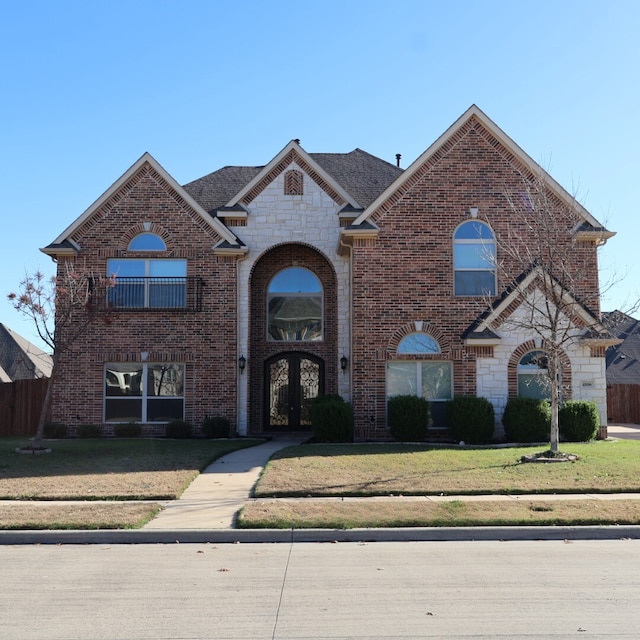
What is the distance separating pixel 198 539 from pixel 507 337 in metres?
11.8

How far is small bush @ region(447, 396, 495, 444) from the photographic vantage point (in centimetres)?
1758

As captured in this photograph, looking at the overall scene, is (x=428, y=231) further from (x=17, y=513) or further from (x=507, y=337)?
(x=17, y=513)

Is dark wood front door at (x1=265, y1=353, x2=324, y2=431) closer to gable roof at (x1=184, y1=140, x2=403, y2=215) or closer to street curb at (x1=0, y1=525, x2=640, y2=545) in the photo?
gable roof at (x1=184, y1=140, x2=403, y2=215)

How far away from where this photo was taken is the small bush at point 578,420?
17.3m

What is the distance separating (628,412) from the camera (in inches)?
1184

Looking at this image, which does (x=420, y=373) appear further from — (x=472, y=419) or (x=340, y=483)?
(x=340, y=483)

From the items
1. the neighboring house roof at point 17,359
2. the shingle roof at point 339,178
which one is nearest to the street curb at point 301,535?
the shingle roof at point 339,178

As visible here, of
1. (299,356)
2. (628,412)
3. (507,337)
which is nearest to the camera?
(507,337)

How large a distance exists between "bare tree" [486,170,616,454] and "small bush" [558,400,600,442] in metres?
0.39

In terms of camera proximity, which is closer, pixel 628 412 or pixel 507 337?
pixel 507 337

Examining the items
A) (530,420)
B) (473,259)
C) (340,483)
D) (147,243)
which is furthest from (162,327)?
(530,420)

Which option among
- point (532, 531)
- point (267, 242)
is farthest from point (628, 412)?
point (532, 531)

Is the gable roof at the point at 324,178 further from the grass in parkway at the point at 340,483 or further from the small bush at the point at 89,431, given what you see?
the grass in parkway at the point at 340,483

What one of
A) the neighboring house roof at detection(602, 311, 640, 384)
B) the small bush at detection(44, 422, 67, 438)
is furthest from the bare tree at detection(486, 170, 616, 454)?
the neighboring house roof at detection(602, 311, 640, 384)
